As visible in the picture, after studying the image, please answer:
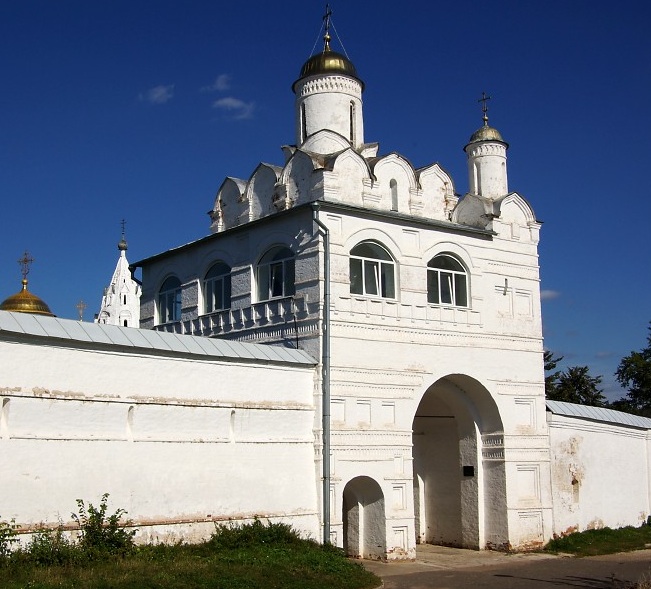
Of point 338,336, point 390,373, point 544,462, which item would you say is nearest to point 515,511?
point 544,462

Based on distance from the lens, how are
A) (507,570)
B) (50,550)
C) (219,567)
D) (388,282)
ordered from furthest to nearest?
(388,282), (507,570), (219,567), (50,550)

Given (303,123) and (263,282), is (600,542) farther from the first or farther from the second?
(303,123)

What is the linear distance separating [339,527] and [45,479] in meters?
5.67

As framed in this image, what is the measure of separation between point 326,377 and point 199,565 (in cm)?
508

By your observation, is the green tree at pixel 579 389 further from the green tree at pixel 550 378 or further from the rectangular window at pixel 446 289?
the rectangular window at pixel 446 289

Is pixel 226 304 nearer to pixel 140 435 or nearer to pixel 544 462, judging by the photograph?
pixel 140 435

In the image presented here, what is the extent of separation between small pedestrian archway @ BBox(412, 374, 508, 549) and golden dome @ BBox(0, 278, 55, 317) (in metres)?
18.3

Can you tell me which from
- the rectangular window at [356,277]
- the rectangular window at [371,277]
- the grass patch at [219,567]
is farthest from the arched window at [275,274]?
the grass patch at [219,567]

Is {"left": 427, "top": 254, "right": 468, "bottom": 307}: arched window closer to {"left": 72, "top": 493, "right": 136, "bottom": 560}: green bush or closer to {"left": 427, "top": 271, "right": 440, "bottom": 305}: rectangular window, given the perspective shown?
{"left": 427, "top": 271, "right": 440, "bottom": 305}: rectangular window

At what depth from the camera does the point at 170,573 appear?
11438 millimetres

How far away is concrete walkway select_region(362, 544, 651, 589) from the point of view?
1432 cm

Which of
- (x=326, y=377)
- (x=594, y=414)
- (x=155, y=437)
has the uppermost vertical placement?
(x=326, y=377)

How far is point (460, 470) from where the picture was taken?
19484mm

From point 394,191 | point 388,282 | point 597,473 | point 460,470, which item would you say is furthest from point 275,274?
point 597,473
